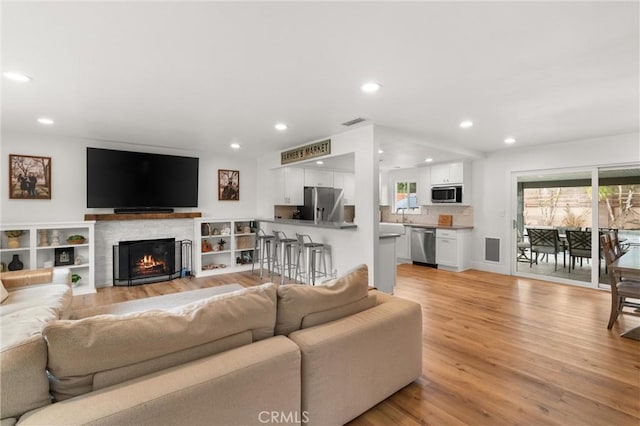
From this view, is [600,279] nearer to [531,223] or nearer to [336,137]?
[531,223]

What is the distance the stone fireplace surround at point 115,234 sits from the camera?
507cm

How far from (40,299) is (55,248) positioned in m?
2.56

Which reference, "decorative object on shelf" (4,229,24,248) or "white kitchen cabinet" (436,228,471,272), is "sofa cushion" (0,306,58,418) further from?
"white kitchen cabinet" (436,228,471,272)

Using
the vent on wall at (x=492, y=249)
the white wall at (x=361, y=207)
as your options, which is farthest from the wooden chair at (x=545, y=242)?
the white wall at (x=361, y=207)

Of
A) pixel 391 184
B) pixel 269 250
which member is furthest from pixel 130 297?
pixel 391 184

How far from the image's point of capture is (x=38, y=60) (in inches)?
88.4

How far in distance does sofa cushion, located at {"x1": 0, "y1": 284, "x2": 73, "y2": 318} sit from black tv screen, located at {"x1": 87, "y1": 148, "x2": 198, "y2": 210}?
2.24 metres

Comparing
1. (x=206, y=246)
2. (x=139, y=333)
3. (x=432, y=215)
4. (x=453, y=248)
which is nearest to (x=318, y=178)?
(x=206, y=246)

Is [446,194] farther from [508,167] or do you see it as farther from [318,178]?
[318,178]

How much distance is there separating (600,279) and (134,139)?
7783 mm

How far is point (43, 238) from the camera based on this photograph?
4586mm

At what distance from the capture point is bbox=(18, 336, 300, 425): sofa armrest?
3.48 ft

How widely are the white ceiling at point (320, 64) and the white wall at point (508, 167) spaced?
69 centimetres

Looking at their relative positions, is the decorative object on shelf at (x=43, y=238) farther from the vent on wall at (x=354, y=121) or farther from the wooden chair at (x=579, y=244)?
the wooden chair at (x=579, y=244)
